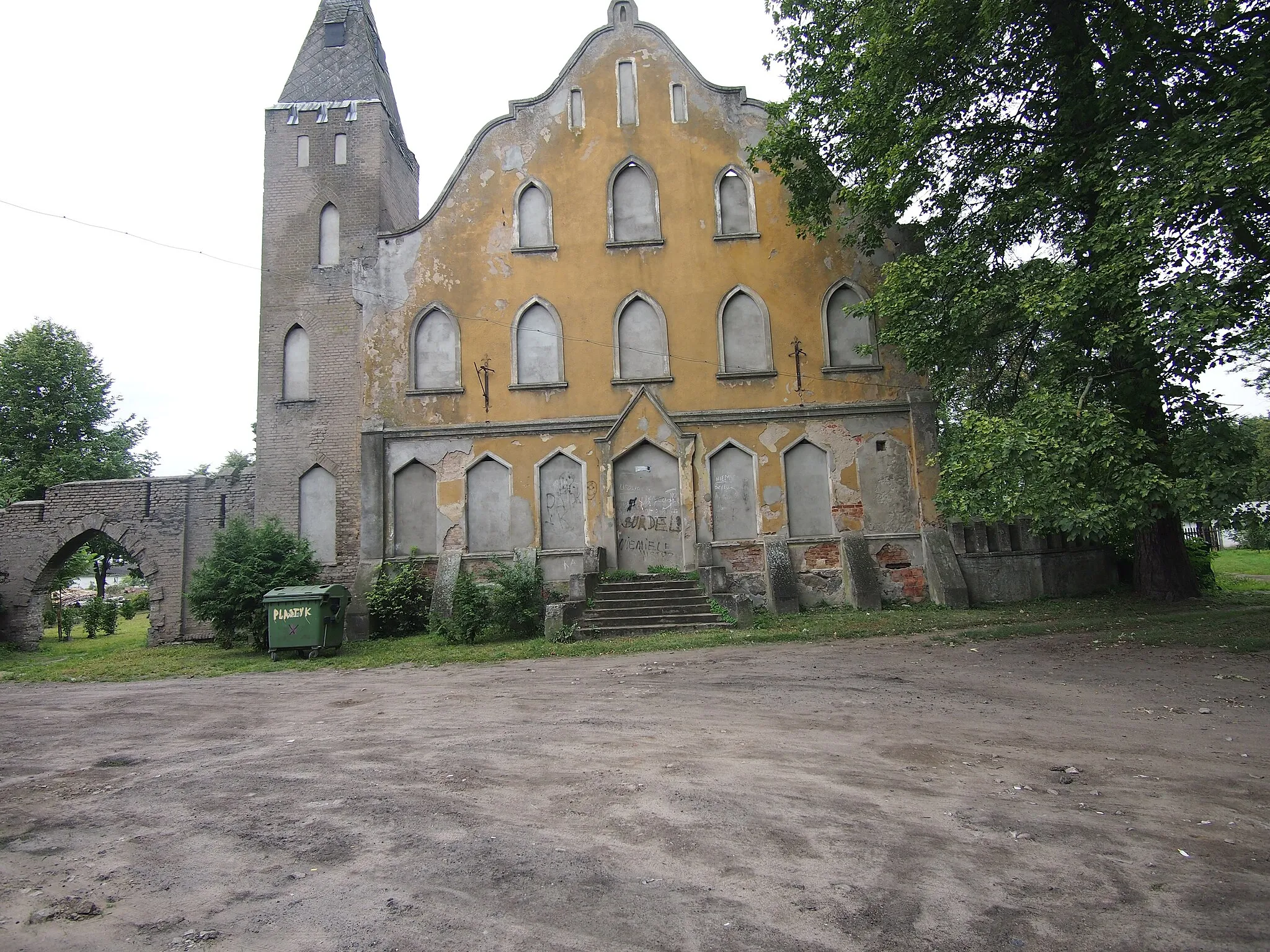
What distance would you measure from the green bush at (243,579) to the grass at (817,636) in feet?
1.74

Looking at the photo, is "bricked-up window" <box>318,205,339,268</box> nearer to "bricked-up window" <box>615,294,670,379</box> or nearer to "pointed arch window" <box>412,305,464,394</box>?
"pointed arch window" <box>412,305,464,394</box>

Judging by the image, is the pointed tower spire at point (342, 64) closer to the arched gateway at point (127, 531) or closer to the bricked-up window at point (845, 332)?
the arched gateway at point (127, 531)

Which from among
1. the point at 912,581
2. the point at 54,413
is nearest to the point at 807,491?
the point at 912,581

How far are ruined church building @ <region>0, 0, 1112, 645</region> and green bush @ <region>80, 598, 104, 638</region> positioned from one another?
4392 mm

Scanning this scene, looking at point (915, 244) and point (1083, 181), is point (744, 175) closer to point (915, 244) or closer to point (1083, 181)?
point (915, 244)

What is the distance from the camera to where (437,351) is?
59.8 ft

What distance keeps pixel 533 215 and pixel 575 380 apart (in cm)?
416

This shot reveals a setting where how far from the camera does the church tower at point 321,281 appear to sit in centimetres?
1833

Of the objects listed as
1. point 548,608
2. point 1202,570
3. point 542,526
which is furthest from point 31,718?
point 1202,570

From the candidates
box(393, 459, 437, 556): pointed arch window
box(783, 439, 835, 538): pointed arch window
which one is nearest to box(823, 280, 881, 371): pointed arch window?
box(783, 439, 835, 538): pointed arch window

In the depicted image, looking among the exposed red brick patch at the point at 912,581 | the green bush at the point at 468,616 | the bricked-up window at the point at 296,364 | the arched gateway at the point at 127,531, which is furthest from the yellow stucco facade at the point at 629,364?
the arched gateway at the point at 127,531

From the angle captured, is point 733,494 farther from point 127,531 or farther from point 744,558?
point 127,531

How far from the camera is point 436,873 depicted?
13.4ft

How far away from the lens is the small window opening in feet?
60.8
